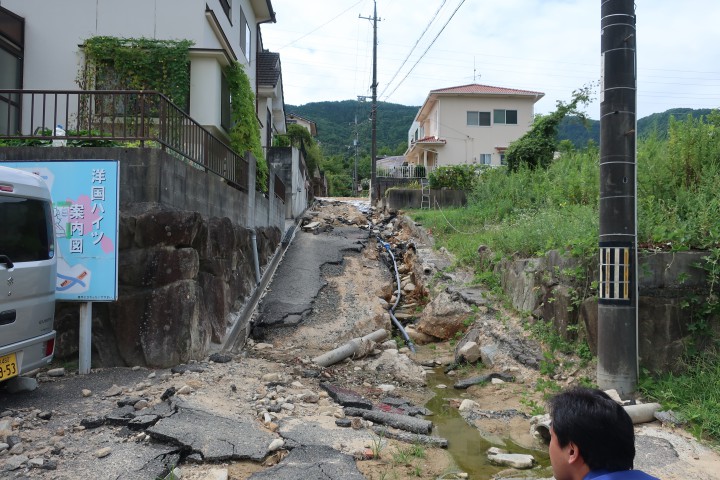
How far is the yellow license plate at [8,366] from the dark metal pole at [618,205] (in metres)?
5.98

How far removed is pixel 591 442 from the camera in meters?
1.78

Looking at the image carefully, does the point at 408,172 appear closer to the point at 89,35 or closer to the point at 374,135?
the point at 374,135

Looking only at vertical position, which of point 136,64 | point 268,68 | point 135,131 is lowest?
point 135,131

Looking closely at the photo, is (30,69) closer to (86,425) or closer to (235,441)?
(86,425)

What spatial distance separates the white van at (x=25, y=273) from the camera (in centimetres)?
481

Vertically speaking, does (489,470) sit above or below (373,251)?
below

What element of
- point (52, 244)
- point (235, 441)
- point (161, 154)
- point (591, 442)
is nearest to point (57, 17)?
point (161, 154)

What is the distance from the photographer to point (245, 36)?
1759cm

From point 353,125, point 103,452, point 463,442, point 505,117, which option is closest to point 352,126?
point 353,125

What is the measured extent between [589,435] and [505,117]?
3305 cm

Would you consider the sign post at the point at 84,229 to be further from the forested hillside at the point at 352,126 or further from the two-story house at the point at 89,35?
the forested hillside at the point at 352,126

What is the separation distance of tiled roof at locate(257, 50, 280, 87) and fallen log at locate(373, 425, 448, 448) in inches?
733

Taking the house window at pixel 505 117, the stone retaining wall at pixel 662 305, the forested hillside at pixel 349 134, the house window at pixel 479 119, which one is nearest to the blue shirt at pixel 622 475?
the stone retaining wall at pixel 662 305

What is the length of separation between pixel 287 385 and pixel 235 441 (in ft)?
7.04
